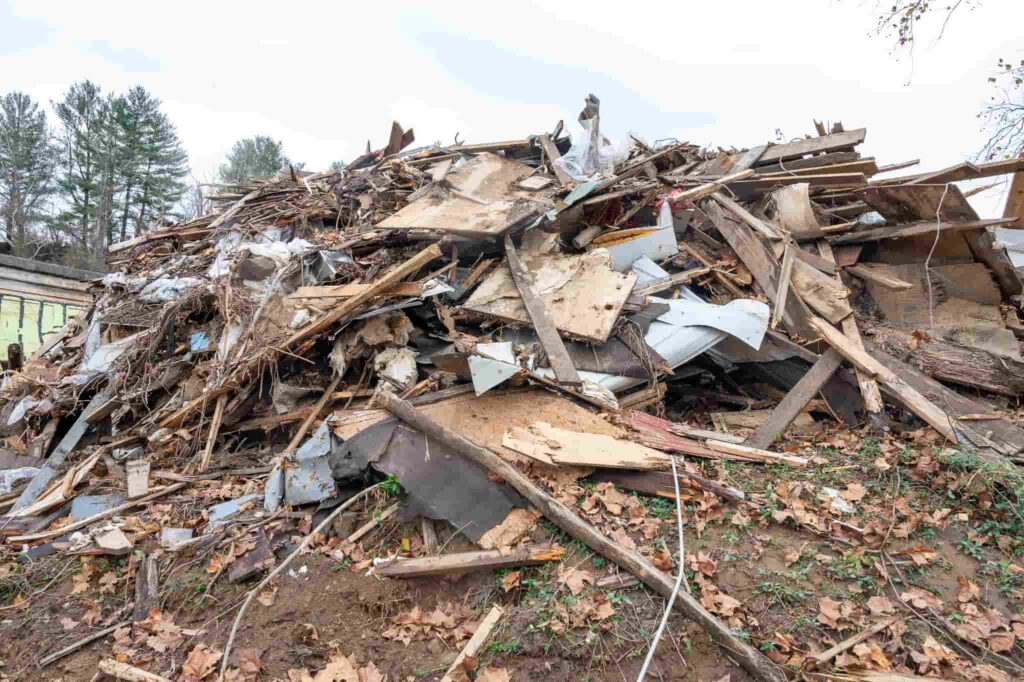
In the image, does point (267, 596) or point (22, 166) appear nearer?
point (267, 596)

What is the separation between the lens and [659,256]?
6020 millimetres

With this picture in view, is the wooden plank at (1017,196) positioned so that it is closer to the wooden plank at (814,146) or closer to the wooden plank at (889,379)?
the wooden plank at (814,146)

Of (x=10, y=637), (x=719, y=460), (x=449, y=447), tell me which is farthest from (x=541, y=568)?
(x=10, y=637)

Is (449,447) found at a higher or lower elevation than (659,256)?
lower

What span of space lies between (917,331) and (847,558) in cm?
325

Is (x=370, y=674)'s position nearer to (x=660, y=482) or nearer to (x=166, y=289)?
(x=660, y=482)

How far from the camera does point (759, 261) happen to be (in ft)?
18.6

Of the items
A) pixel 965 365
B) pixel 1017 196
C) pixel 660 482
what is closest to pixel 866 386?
pixel 965 365

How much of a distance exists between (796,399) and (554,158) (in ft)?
15.5

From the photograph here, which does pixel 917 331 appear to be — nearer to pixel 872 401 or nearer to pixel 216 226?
pixel 872 401

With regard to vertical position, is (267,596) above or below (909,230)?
below

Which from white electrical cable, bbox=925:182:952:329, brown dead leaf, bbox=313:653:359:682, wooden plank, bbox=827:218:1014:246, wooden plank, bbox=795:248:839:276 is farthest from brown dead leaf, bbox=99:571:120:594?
white electrical cable, bbox=925:182:952:329

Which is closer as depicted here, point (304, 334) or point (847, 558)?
point (847, 558)

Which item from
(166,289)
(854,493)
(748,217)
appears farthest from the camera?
(166,289)
